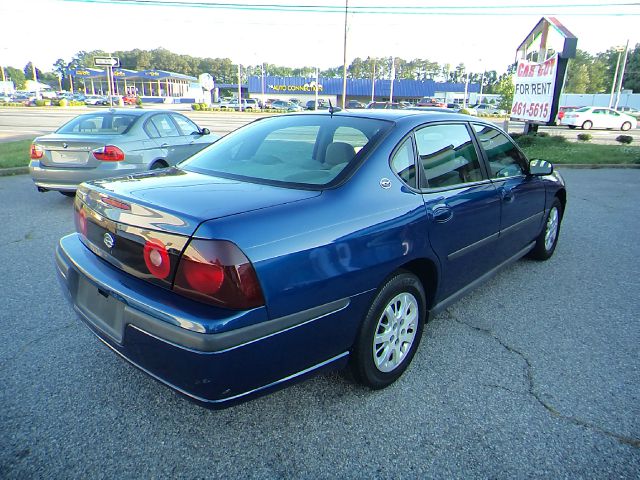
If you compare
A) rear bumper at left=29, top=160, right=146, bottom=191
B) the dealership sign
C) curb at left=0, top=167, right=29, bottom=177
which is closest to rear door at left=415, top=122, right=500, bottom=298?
rear bumper at left=29, top=160, right=146, bottom=191

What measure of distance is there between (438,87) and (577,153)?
2749 inches

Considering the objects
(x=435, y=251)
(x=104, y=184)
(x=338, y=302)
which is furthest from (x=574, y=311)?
(x=104, y=184)

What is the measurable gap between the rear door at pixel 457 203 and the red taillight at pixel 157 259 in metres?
1.52

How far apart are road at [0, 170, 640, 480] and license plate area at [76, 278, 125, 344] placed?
0.50 meters

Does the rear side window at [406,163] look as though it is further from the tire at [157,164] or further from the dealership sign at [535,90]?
the dealership sign at [535,90]

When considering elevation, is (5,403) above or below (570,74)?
below

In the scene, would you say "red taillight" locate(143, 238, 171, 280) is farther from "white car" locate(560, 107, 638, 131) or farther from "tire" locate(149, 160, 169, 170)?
"white car" locate(560, 107, 638, 131)

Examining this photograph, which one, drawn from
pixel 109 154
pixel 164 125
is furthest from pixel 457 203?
pixel 164 125

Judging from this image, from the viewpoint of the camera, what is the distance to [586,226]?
627 centimetres

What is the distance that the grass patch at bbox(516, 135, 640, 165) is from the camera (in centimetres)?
1273

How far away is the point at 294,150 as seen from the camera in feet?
9.72

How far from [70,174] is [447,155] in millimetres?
5530

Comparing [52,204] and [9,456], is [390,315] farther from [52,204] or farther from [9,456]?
[52,204]

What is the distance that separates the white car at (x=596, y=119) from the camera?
29.8m
